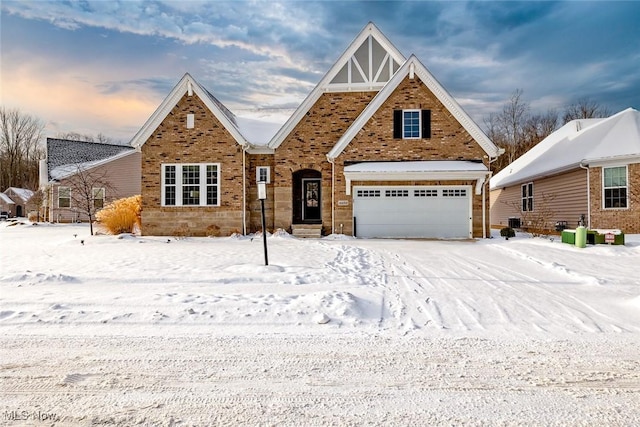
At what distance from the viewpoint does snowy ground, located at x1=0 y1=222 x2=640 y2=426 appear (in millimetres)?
2912

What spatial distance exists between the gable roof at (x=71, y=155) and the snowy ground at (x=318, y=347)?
26.7 m

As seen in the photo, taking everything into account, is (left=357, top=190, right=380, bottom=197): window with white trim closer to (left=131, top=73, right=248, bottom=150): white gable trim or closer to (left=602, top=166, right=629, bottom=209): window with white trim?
(left=131, top=73, right=248, bottom=150): white gable trim

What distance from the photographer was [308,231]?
1720 centimetres

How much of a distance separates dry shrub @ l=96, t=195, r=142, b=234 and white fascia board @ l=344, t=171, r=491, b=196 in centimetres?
1065

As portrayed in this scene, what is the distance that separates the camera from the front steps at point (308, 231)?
56.2 feet

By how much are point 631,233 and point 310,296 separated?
16.4 m

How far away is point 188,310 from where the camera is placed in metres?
5.41

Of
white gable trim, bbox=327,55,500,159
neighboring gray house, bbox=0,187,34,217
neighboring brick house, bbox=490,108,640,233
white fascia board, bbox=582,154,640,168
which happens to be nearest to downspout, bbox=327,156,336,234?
white gable trim, bbox=327,55,500,159

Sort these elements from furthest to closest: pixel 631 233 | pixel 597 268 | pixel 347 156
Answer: pixel 347 156 < pixel 631 233 < pixel 597 268

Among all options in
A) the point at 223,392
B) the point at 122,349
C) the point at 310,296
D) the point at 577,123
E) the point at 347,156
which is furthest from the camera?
the point at 577,123

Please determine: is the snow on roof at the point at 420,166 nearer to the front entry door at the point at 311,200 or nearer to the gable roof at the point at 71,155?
the front entry door at the point at 311,200

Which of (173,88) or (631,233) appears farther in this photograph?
(173,88)

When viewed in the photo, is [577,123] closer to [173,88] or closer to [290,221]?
[290,221]

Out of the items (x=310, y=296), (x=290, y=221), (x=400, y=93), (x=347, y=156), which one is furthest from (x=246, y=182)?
(x=310, y=296)
